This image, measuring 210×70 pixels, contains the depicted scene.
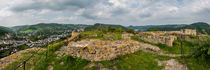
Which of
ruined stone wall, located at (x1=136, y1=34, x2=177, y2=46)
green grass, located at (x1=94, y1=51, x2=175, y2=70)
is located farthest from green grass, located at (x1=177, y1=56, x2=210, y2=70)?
ruined stone wall, located at (x1=136, y1=34, x2=177, y2=46)

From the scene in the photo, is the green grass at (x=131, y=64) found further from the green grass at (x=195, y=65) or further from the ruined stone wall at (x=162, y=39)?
the ruined stone wall at (x=162, y=39)

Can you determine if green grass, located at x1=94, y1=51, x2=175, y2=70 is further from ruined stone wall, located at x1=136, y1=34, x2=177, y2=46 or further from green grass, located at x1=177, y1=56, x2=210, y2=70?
ruined stone wall, located at x1=136, y1=34, x2=177, y2=46

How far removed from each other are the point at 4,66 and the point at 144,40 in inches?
746

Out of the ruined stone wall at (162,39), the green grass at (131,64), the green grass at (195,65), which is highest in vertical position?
the ruined stone wall at (162,39)

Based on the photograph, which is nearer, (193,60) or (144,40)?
(193,60)

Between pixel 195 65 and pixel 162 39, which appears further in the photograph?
pixel 162 39

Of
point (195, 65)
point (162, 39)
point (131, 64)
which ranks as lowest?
point (131, 64)

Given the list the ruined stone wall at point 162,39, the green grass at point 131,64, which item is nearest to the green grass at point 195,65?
the green grass at point 131,64

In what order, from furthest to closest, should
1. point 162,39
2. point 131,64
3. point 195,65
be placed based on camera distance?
1. point 162,39
2. point 131,64
3. point 195,65

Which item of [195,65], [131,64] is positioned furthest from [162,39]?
[131,64]

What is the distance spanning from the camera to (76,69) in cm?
682

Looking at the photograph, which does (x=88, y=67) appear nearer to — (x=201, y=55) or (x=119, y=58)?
(x=119, y=58)

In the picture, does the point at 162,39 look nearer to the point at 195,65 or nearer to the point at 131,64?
the point at 195,65

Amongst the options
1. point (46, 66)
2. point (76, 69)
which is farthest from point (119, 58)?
point (46, 66)
